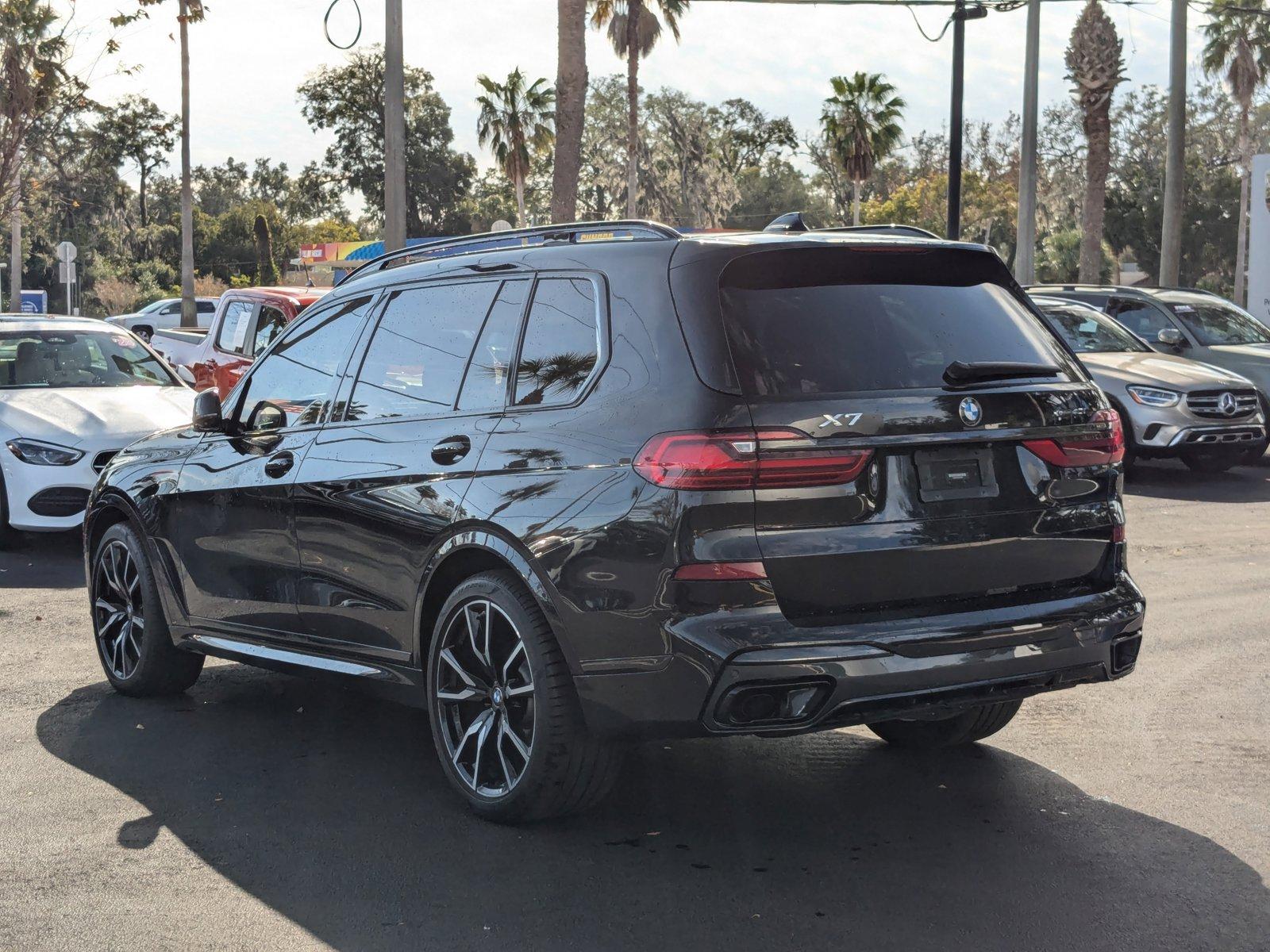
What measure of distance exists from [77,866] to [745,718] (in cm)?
205

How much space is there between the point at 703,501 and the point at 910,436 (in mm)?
645

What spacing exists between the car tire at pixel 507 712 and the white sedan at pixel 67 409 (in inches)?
258

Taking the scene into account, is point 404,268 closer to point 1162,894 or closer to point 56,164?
point 1162,894

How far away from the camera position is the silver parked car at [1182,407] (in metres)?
14.4

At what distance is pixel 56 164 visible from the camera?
82.6ft

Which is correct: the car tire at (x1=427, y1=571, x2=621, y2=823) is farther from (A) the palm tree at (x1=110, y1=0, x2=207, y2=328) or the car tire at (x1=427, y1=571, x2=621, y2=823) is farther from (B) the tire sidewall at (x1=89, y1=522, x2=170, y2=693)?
(A) the palm tree at (x1=110, y1=0, x2=207, y2=328)

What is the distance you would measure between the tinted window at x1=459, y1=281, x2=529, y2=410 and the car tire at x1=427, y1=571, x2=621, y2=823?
59 centimetres

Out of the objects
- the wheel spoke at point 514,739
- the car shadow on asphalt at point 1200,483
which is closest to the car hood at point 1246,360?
the car shadow on asphalt at point 1200,483

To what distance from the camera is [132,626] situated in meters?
6.85

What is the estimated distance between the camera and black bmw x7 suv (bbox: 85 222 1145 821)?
420 cm

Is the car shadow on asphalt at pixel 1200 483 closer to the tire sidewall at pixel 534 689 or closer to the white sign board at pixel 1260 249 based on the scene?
the white sign board at pixel 1260 249

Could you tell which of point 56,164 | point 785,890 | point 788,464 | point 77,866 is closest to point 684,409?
point 788,464

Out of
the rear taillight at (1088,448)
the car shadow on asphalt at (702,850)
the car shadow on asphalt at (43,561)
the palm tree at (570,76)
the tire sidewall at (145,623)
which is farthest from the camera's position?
the palm tree at (570,76)

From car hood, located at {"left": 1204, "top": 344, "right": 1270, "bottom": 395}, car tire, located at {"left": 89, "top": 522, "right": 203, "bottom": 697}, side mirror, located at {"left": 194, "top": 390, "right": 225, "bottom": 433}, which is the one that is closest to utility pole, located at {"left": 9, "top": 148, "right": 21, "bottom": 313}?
car hood, located at {"left": 1204, "top": 344, "right": 1270, "bottom": 395}
